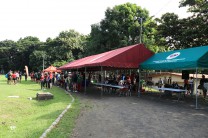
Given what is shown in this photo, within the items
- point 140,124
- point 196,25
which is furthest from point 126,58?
point 140,124

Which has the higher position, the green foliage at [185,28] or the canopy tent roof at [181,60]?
the green foliage at [185,28]

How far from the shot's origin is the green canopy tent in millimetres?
14578

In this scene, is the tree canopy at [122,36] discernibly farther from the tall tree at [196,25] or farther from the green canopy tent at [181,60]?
the green canopy tent at [181,60]

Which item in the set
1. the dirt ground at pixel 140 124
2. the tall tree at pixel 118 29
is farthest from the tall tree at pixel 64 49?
the dirt ground at pixel 140 124

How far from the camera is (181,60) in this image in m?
16.0

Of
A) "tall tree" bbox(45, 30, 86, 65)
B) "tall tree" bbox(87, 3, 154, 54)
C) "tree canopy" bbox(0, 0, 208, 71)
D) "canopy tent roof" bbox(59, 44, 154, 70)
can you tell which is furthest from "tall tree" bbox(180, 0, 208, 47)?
"tall tree" bbox(45, 30, 86, 65)

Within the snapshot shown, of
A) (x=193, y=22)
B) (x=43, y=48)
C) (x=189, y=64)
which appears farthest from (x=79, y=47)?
(x=189, y=64)

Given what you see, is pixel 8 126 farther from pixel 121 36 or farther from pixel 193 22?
pixel 121 36

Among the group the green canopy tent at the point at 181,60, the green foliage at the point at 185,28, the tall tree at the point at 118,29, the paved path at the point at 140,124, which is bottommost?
the paved path at the point at 140,124

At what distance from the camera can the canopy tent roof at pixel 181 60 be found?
47.8 ft

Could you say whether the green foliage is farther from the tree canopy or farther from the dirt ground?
the dirt ground

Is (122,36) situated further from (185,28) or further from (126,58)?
(126,58)

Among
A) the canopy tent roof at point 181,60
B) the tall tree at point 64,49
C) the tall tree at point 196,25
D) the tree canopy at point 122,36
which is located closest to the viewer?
the canopy tent roof at point 181,60

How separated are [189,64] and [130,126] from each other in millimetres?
7174
